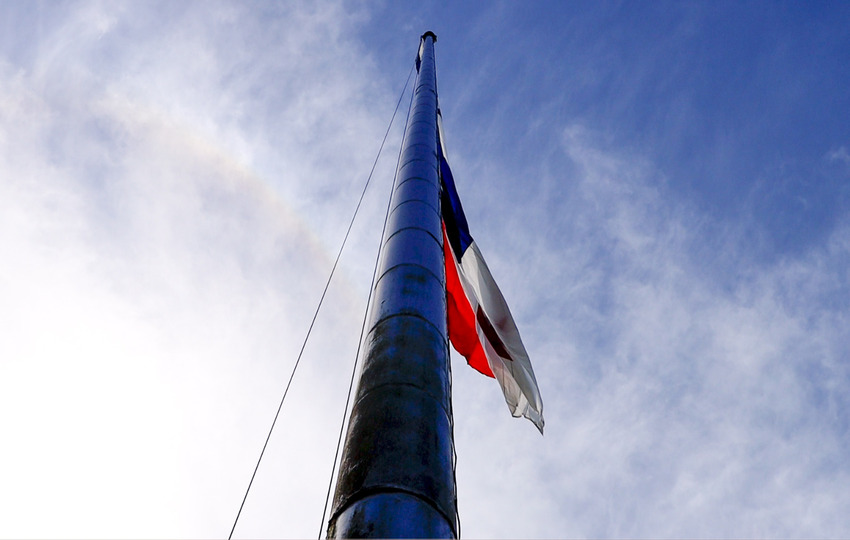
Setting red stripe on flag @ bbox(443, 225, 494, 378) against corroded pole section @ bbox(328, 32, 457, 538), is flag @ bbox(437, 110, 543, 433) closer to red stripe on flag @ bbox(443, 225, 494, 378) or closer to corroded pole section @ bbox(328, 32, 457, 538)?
red stripe on flag @ bbox(443, 225, 494, 378)

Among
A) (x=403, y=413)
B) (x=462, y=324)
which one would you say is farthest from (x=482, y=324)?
(x=403, y=413)

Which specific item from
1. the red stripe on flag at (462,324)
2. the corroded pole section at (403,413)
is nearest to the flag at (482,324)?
the red stripe on flag at (462,324)

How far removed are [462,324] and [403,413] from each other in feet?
22.1

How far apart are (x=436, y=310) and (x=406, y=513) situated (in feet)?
7.81

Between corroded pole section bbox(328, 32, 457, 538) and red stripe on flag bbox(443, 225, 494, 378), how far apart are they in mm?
3523

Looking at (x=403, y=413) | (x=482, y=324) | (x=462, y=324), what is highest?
(x=462, y=324)

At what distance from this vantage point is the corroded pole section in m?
3.86

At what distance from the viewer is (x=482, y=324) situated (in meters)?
10.7

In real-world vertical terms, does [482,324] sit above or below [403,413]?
above

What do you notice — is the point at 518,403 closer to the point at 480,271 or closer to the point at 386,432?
the point at 480,271

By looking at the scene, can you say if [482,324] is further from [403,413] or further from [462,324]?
[403,413]

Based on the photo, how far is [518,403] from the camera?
422 inches

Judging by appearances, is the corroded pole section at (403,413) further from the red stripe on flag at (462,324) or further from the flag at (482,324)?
the red stripe on flag at (462,324)

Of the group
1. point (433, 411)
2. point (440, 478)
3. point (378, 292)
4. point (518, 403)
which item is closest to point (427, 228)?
point (378, 292)
